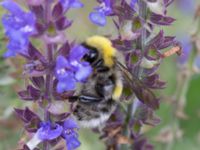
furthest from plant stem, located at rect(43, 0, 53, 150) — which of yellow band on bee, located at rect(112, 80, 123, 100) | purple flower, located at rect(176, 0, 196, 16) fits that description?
purple flower, located at rect(176, 0, 196, 16)

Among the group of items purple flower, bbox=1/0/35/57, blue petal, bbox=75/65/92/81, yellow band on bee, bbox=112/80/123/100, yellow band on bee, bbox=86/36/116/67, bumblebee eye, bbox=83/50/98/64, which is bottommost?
yellow band on bee, bbox=112/80/123/100

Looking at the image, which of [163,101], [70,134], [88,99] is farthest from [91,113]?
[163,101]

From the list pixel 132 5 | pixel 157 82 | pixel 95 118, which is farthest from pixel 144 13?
pixel 95 118

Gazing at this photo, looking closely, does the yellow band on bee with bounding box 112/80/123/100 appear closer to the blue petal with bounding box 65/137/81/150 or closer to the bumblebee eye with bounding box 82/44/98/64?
the bumblebee eye with bounding box 82/44/98/64

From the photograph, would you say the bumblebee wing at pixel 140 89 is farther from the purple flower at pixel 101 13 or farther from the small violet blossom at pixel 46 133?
the small violet blossom at pixel 46 133

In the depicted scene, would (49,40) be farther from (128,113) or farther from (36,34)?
(128,113)

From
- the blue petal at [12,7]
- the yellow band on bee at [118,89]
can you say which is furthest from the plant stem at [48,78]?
the yellow band on bee at [118,89]
